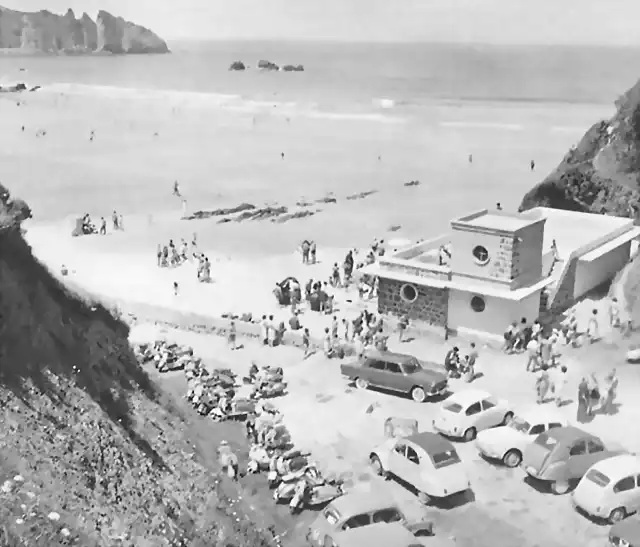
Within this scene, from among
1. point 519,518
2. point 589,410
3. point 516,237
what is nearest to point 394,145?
point 516,237

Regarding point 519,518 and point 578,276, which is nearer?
point 519,518

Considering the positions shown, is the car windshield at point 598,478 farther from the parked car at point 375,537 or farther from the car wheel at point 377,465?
the car wheel at point 377,465

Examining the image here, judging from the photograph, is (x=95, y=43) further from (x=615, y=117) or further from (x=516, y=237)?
(x=516, y=237)

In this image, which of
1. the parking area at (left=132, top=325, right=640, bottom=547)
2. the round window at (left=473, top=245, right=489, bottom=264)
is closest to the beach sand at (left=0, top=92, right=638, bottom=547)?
the parking area at (left=132, top=325, right=640, bottom=547)

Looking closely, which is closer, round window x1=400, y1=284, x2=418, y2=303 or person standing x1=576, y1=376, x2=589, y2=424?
person standing x1=576, y1=376, x2=589, y2=424

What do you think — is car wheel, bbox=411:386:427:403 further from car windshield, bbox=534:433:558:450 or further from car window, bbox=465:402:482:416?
car windshield, bbox=534:433:558:450
